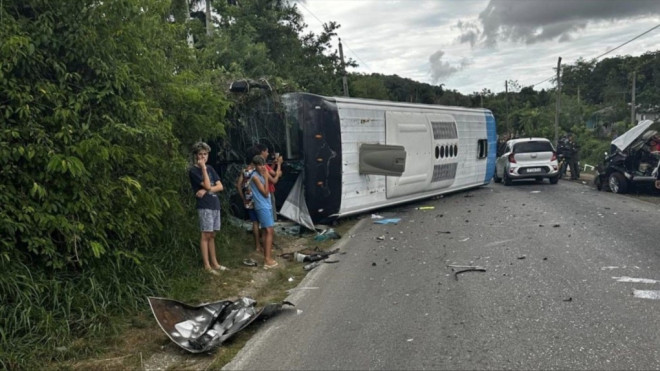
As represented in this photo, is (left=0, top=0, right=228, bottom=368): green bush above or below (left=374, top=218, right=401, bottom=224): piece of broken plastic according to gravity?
above

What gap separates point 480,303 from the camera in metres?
5.34

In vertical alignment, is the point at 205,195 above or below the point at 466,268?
above

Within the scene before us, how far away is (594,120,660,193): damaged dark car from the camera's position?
13914mm

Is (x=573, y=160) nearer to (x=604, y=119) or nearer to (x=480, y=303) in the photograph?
(x=480, y=303)

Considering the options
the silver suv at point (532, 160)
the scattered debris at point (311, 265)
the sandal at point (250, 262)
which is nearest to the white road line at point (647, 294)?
the scattered debris at point (311, 265)

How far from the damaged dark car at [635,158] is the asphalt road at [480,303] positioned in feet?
16.2

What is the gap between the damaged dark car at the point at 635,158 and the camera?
1391cm

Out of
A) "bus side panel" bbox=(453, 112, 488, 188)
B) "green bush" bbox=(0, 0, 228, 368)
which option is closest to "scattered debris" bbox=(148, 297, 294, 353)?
"green bush" bbox=(0, 0, 228, 368)

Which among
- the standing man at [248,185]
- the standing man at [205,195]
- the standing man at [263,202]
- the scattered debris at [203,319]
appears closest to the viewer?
the scattered debris at [203,319]

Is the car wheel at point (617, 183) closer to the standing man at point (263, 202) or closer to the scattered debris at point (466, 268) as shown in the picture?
the scattered debris at point (466, 268)

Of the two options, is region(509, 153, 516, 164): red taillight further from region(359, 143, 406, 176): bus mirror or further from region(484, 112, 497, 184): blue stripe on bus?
region(359, 143, 406, 176): bus mirror

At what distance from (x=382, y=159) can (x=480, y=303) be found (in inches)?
239

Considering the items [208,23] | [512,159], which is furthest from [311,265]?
[208,23]

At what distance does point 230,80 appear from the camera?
9828 mm
